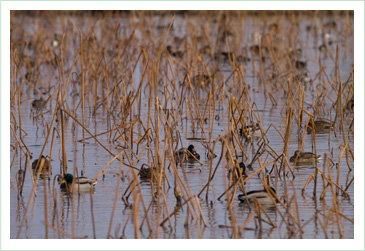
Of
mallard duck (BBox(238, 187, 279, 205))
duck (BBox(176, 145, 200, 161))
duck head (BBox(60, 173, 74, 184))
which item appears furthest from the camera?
duck (BBox(176, 145, 200, 161))

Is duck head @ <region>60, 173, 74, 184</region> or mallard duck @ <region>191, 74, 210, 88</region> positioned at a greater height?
mallard duck @ <region>191, 74, 210, 88</region>

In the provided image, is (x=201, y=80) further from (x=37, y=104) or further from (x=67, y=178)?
(x=67, y=178)

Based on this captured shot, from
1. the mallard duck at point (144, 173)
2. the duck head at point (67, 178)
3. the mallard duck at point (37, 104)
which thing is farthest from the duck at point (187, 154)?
the mallard duck at point (37, 104)

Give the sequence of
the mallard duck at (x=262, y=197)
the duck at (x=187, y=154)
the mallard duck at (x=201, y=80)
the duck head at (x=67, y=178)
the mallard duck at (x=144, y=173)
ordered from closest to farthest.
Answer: the mallard duck at (x=262, y=197) < the duck head at (x=67, y=178) < the mallard duck at (x=144, y=173) < the duck at (x=187, y=154) < the mallard duck at (x=201, y=80)

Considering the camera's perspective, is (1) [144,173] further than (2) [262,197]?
Yes

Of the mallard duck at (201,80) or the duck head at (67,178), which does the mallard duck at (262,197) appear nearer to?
the duck head at (67,178)

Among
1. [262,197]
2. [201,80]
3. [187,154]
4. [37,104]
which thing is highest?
[201,80]

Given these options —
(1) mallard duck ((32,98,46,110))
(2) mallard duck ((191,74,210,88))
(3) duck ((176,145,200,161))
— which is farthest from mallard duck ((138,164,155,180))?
(2) mallard duck ((191,74,210,88))

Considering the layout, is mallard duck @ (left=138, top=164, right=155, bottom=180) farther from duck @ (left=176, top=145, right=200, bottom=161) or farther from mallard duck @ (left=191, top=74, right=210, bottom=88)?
mallard duck @ (left=191, top=74, right=210, bottom=88)

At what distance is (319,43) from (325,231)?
1313 cm

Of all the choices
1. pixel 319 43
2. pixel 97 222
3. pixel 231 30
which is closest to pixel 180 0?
pixel 97 222

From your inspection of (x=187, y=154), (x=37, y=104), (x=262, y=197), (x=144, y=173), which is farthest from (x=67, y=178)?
(x=37, y=104)

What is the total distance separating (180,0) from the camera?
→ 279 inches

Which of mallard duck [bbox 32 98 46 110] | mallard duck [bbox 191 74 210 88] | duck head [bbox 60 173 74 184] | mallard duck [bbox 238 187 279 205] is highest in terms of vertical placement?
mallard duck [bbox 191 74 210 88]
